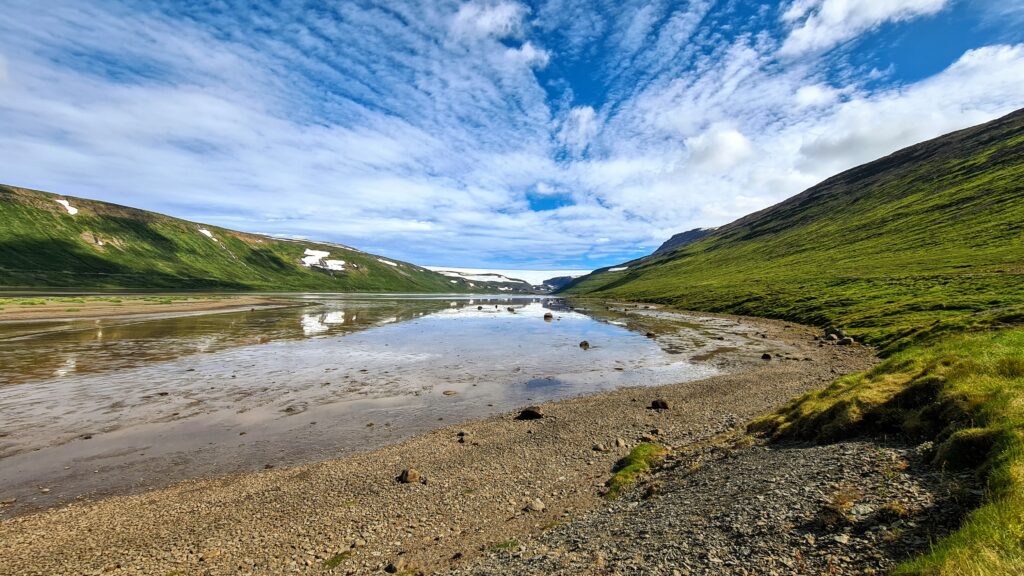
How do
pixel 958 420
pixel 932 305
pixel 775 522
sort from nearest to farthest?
pixel 775 522 → pixel 958 420 → pixel 932 305

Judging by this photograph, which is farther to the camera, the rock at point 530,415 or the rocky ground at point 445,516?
the rock at point 530,415

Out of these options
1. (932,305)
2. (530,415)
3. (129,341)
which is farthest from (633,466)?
(129,341)

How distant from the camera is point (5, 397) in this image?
27438mm

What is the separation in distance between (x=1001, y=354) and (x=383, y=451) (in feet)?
85.9

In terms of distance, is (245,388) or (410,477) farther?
(245,388)

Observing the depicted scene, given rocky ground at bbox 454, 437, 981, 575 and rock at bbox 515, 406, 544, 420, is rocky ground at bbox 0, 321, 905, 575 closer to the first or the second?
rocky ground at bbox 454, 437, 981, 575

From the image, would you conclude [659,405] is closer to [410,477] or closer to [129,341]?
[410,477]

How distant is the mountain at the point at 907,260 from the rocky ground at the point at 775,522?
37.1m

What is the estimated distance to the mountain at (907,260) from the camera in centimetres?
5144

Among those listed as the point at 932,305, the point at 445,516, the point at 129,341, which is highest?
the point at 932,305

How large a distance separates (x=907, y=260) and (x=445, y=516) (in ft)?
423

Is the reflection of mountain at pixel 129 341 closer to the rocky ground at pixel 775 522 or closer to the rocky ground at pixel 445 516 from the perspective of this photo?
the rocky ground at pixel 445 516

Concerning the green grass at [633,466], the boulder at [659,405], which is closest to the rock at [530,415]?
the green grass at [633,466]

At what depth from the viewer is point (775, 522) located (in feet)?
32.2
